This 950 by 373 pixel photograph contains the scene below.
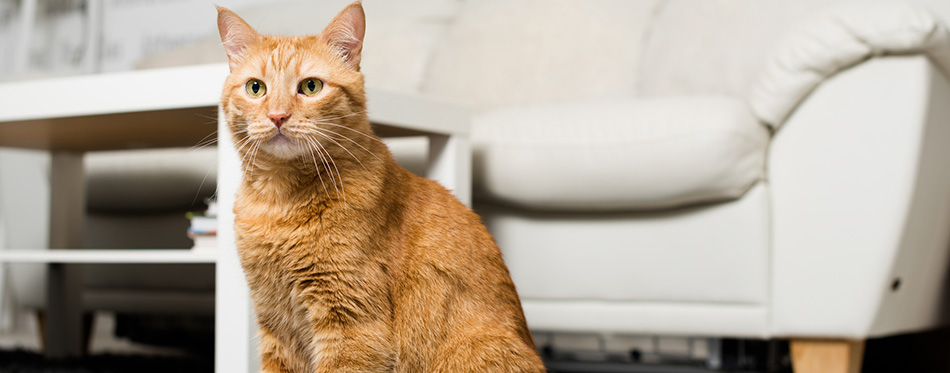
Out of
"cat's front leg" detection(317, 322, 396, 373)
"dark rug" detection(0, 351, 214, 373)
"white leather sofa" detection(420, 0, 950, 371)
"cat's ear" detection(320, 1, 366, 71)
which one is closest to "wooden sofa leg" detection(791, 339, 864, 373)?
"white leather sofa" detection(420, 0, 950, 371)

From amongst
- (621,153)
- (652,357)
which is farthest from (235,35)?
(652,357)

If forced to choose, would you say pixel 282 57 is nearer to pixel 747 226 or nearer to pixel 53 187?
pixel 747 226

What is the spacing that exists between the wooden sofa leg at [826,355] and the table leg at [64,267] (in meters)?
1.66

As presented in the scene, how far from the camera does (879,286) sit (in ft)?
4.60

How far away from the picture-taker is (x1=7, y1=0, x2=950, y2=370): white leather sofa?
1409 mm

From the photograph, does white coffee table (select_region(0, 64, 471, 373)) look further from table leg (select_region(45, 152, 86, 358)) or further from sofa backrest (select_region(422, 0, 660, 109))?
sofa backrest (select_region(422, 0, 660, 109))

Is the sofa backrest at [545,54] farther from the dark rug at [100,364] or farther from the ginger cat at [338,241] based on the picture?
the ginger cat at [338,241]

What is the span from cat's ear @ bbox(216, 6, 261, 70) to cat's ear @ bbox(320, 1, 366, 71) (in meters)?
0.09

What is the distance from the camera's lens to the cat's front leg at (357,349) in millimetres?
873

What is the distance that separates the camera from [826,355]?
4.80ft

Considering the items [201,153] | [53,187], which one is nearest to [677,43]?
[201,153]

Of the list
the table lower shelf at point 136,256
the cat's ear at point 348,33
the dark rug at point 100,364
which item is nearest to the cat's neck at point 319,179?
the cat's ear at point 348,33

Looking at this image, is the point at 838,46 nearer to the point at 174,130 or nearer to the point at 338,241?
the point at 338,241

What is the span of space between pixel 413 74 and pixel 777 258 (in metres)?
1.39
